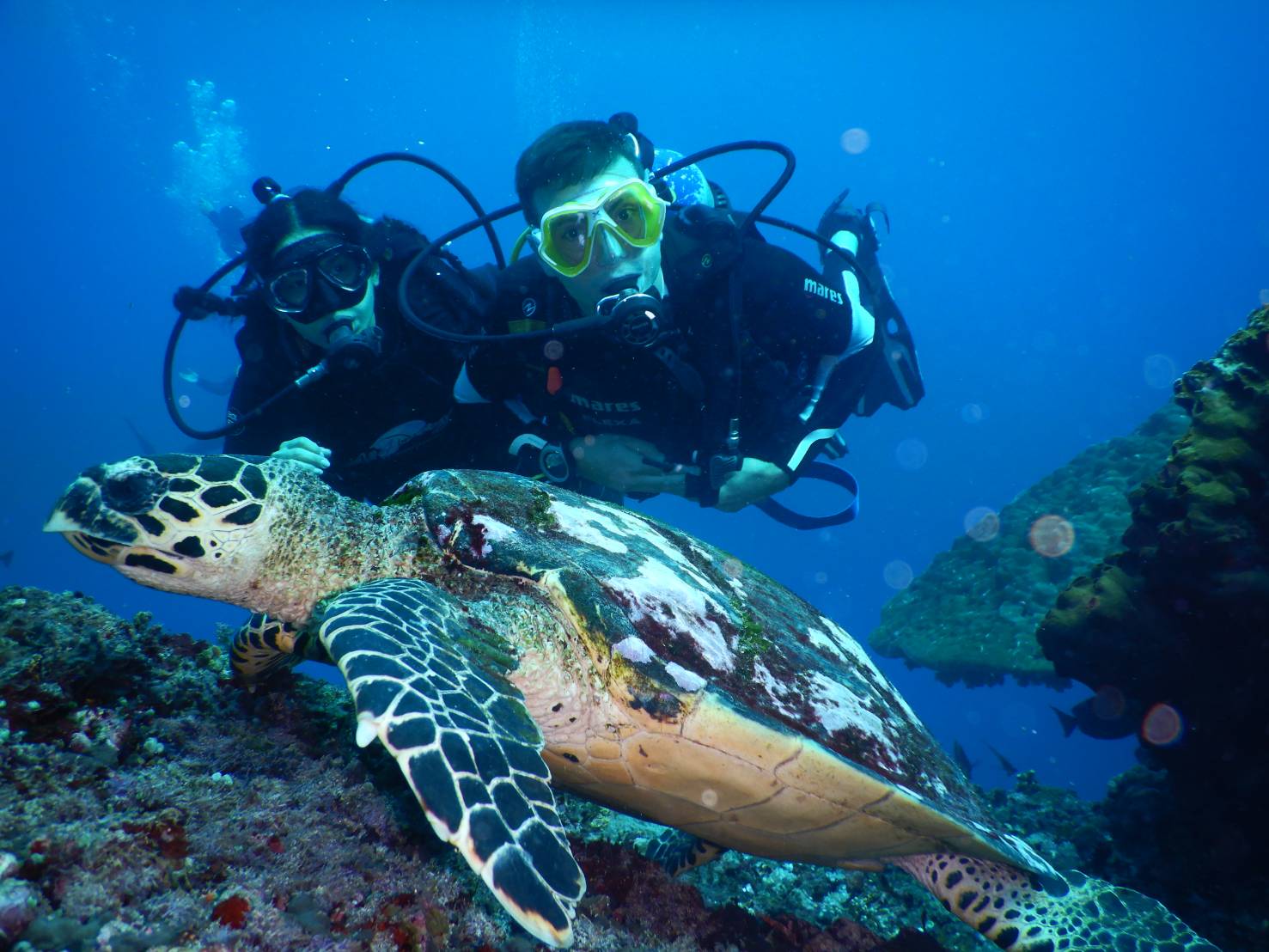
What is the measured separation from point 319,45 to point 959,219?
9885cm

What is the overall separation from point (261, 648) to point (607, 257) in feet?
9.88

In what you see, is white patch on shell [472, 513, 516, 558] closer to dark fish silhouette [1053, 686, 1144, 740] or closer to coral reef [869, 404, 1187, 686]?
dark fish silhouette [1053, 686, 1144, 740]

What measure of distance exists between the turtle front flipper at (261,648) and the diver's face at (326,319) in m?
2.63

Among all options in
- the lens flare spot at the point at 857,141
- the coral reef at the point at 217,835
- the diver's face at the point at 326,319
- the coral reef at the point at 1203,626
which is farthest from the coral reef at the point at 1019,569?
the lens flare spot at the point at 857,141

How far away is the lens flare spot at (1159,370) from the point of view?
75.8 meters

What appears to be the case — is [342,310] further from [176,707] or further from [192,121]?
[192,121]

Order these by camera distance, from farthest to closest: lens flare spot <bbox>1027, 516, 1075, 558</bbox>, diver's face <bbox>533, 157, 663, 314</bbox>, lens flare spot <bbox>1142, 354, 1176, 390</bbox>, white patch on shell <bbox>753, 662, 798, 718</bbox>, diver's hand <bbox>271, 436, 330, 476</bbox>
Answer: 1. lens flare spot <bbox>1142, 354, 1176, 390</bbox>
2. lens flare spot <bbox>1027, 516, 1075, 558</bbox>
3. diver's face <bbox>533, 157, 663, 314</bbox>
4. diver's hand <bbox>271, 436, 330, 476</bbox>
5. white patch on shell <bbox>753, 662, 798, 718</bbox>

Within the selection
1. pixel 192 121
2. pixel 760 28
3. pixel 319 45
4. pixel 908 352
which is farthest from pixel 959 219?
pixel 908 352

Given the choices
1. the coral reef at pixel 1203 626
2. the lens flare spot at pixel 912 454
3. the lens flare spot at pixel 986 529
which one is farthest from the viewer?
the lens flare spot at pixel 912 454

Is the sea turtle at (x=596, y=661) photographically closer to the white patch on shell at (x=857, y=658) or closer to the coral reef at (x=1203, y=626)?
the white patch on shell at (x=857, y=658)

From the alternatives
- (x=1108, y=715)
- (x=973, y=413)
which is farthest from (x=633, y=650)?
(x=973, y=413)

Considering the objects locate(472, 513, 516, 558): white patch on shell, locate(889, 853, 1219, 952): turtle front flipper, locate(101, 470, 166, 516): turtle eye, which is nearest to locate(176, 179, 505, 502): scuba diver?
locate(101, 470, 166, 516): turtle eye

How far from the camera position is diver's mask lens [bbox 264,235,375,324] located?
408cm

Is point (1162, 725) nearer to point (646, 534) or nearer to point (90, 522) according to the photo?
point (646, 534)
